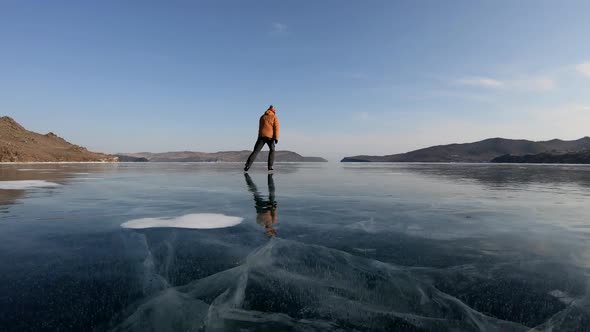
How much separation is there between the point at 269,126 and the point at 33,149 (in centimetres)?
9473

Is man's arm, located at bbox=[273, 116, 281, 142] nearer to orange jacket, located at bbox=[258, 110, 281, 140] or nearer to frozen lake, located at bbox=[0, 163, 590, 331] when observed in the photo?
orange jacket, located at bbox=[258, 110, 281, 140]

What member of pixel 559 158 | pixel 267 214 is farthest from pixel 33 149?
pixel 559 158

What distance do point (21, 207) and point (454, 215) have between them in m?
7.36

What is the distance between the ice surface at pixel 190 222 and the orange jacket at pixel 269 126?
31.8 feet

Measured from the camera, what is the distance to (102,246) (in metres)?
2.92

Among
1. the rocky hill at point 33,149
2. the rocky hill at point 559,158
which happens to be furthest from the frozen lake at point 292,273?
the rocky hill at point 33,149

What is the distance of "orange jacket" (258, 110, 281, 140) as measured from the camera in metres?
13.9

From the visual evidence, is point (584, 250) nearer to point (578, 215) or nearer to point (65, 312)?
point (578, 215)

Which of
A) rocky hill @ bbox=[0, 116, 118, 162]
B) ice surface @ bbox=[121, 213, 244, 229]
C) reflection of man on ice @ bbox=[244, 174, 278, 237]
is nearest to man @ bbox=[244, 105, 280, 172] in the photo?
reflection of man on ice @ bbox=[244, 174, 278, 237]

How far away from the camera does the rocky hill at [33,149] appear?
207 feet

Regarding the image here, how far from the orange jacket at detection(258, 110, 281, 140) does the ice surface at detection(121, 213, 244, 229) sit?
382 inches

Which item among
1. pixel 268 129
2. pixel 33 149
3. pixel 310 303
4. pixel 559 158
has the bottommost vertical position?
pixel 310 303

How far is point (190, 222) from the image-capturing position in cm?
407

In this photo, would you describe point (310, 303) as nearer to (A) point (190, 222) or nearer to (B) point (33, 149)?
(A) point (190, 222)
